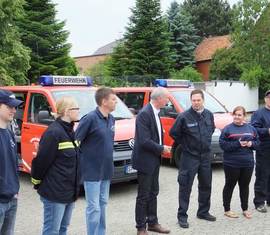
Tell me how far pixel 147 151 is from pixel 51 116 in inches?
130

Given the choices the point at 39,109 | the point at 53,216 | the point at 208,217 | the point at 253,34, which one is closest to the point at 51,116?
the point at 39,109

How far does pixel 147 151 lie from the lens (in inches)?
229

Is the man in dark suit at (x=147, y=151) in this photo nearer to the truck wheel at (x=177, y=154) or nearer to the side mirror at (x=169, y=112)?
the truck wheel at (x=177, y=154)

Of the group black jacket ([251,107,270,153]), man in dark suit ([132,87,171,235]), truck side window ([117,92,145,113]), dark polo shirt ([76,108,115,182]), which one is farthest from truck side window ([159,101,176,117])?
dark polo shirt ([76,108,115,182])

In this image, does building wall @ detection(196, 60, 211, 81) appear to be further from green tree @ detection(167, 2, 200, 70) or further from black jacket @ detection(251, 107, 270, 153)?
black jacket @ detection(251, 107, 270, 153)

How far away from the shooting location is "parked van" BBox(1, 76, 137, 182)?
8133 mm

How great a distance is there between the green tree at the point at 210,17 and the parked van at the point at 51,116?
5793 centimetres

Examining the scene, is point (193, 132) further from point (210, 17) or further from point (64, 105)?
point (210, 17)

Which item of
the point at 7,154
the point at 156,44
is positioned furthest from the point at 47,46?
the point at 7,154

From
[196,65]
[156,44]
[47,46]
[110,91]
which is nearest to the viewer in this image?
[110,91]

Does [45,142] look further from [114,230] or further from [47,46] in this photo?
[47,46]

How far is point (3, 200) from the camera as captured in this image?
3.94m

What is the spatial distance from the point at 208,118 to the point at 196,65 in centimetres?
4634

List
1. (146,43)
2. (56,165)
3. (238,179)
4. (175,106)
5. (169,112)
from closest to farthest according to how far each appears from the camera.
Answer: (56,165), (238,179), (175,106), (169,112), (146,43)
